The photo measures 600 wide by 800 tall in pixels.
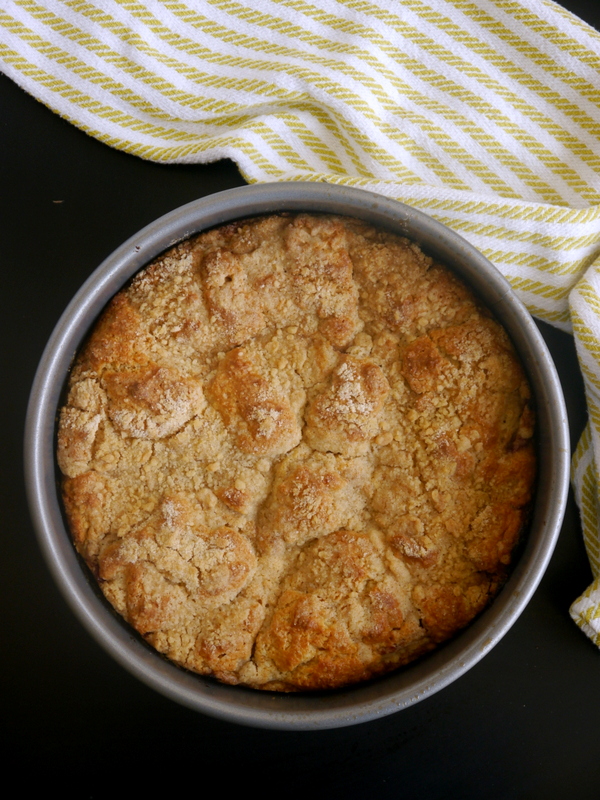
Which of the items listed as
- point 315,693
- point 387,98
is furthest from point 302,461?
point 387,98

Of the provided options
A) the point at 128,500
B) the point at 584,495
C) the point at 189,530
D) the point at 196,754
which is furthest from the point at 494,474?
the point at 196,754

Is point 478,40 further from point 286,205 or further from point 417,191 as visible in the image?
point 286,205

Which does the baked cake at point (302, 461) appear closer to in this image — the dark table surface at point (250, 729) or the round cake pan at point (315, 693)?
the round cake pan at point (315, 693)

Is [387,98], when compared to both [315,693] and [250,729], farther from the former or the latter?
[250,729]

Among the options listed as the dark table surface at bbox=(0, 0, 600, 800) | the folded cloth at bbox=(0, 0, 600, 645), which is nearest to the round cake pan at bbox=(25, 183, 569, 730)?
the folded cloth at bbox=(0, 0, 600, 645)

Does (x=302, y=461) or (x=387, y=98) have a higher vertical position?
(x=387, y=98)

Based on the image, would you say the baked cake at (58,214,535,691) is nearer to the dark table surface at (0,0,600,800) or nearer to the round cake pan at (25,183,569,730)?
the round cake pan at (25,183,569,730)
